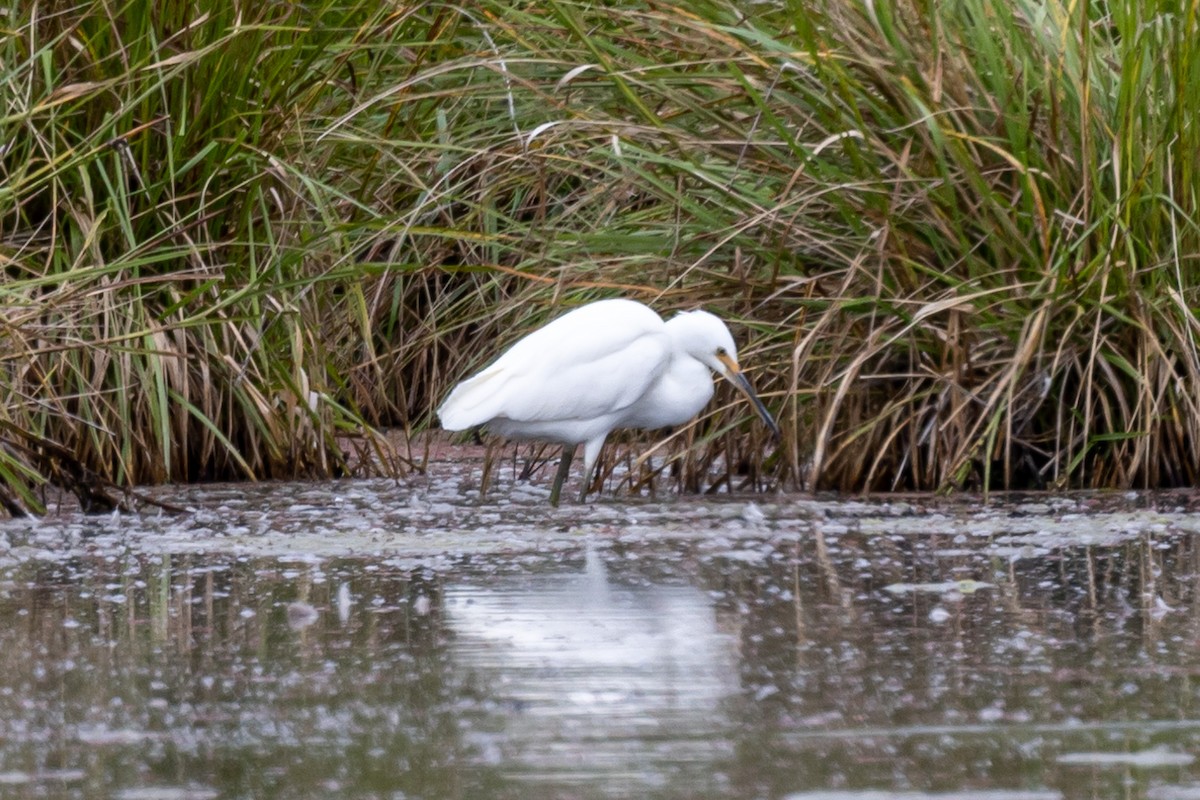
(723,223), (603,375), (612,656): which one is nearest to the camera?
(612,656)

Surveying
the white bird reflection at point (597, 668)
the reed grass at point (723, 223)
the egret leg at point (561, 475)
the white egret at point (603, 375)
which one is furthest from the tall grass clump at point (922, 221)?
the white bird reflection at point (597, 668)

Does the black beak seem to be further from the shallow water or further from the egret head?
the shallow water

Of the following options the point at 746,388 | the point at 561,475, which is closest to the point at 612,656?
the point at 746,388

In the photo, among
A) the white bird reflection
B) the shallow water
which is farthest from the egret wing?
the white bird reflection

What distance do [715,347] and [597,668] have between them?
3358 mm

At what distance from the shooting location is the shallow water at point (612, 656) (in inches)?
114

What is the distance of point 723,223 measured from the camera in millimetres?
7219

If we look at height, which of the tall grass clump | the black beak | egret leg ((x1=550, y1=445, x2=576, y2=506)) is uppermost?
the tall grass clump

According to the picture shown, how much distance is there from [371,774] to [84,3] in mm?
4926

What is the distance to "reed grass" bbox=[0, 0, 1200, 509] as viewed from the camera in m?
6.64

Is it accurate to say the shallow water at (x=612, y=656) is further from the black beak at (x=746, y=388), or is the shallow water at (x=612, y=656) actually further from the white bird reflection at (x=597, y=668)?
the black beak at (x=746, y=388)

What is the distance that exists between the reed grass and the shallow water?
663 millimetres

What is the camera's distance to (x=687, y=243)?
7.29 metres

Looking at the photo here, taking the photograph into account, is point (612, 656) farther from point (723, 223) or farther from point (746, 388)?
point (723, 223)
